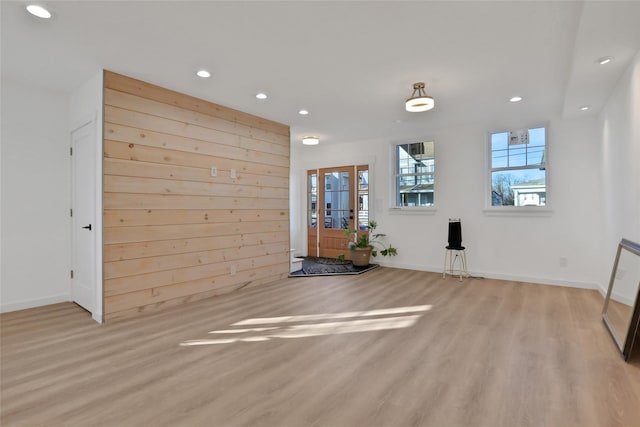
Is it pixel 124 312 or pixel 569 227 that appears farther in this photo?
pixel 569 227

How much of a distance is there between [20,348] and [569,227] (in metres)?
6.66

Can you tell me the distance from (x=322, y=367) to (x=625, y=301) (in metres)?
2.80

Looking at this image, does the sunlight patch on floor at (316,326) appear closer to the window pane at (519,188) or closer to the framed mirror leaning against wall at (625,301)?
the framed mirror leaning against wall at (625,301)

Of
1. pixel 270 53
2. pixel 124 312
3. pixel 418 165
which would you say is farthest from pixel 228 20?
pixel 418 165

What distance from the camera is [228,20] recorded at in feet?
8.13

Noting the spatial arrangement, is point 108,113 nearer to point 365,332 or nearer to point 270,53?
point 270,53

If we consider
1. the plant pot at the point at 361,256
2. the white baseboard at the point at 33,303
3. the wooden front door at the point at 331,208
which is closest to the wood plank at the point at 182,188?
the white baseboard at the point at 33,303

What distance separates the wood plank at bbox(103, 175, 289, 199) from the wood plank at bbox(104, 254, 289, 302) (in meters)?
0.95

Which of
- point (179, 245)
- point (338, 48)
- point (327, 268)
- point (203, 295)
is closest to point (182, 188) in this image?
point (179, 245)

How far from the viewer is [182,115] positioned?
4000mm

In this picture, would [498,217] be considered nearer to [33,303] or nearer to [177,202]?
[177,202]

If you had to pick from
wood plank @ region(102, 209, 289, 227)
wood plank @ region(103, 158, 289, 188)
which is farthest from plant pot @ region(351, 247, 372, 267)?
wood plank @ region(103, 158, 289, 188)

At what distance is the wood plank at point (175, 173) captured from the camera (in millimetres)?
3406

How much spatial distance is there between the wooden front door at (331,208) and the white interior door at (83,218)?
4656 mm
